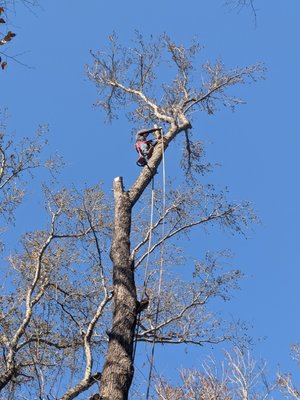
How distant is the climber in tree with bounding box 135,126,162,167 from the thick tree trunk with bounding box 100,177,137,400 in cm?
125

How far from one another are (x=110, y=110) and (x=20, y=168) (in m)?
2.18

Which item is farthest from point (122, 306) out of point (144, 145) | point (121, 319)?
point (144, 145)

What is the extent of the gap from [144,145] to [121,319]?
9.51 feet

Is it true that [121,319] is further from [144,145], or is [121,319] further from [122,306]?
[144,145]

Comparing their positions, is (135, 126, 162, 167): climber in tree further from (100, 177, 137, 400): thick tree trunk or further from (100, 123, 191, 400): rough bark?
(100, 177, 137, 400): thick tree trunk

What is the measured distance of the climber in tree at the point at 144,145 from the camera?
618cm

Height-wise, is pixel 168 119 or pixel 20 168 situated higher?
pixel 20 168

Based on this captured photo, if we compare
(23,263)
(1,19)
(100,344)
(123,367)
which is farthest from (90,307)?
(1,19)

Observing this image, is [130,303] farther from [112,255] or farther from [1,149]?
[1,149]

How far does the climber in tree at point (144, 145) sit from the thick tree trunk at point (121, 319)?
1.25 meters

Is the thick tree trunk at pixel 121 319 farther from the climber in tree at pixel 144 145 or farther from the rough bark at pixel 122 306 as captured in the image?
the climber in tree at pixel 144 145

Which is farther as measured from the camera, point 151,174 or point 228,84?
point 228,84

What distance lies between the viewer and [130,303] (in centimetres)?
398

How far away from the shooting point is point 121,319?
385 centimetres
